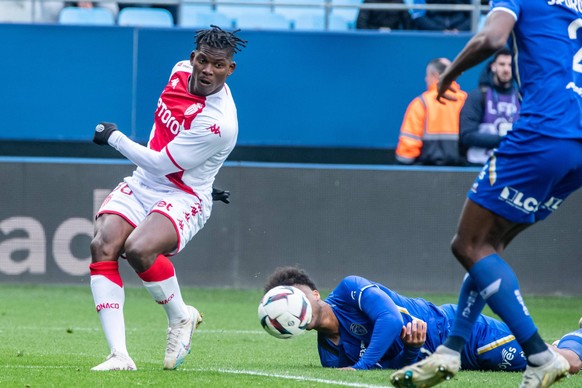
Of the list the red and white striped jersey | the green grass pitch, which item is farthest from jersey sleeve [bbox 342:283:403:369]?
the red and white striped jersey

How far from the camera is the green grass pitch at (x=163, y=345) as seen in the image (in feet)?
19.6

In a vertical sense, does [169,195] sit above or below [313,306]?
above

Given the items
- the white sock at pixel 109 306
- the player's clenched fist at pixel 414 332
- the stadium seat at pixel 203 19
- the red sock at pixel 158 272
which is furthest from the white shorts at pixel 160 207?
the stadium seat at pixel 203 19

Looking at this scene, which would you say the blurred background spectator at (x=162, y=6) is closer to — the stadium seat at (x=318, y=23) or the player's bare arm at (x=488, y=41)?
the stadium seat at (x=318, y=23)

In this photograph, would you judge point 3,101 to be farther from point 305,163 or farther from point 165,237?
point 165,237

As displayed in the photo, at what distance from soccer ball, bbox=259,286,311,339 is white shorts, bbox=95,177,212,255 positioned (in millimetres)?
694

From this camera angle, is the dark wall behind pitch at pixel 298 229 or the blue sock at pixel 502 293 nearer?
the blue sock at pixel 502 293

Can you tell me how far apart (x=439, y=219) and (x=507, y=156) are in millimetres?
7409

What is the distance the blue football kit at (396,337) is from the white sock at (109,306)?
1294 millimetres

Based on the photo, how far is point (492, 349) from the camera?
23.0 feet

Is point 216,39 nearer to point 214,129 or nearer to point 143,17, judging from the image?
point 214,129

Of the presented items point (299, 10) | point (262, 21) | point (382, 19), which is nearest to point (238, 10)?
point (262, 21)

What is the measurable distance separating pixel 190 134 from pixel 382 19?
24.2ft

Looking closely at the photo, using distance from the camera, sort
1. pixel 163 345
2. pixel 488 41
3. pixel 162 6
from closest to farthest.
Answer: pixel 488 41, pixel 163 345, pixel 162 6
